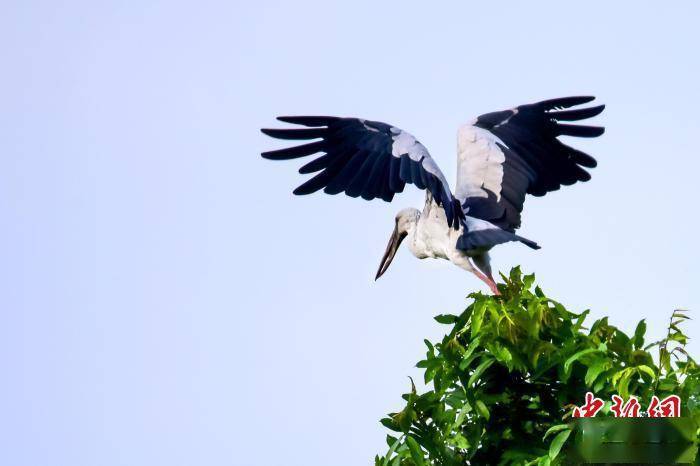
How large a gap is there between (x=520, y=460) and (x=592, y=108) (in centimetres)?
430

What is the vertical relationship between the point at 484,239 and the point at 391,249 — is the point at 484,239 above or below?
below

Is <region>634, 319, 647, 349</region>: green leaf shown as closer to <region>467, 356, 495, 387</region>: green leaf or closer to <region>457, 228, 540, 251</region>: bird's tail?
<region>467, 356, 495, 387</region>: green leaf

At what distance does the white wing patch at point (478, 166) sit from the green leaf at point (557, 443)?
337 cm

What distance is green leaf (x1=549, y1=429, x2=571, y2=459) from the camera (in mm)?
6176

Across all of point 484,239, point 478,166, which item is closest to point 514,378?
point 484,239

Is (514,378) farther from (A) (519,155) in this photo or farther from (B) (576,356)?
(A) (519,155)

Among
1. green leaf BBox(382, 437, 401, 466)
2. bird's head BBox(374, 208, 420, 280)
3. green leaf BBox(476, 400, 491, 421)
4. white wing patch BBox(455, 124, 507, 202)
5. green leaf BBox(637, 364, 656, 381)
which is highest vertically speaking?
white wing patch BBox(455, 124, 507, 202)

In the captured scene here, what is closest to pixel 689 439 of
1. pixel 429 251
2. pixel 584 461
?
pixel 584 461

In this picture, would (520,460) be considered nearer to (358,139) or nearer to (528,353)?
(528,353)

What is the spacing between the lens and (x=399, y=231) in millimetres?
9828

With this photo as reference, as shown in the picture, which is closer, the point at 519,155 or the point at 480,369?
the point at 480,369

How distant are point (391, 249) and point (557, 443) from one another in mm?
4101

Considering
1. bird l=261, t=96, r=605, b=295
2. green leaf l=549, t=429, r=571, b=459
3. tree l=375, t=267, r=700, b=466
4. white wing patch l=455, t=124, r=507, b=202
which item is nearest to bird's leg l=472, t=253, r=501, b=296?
bird l=261, t=96, r=605, b=295

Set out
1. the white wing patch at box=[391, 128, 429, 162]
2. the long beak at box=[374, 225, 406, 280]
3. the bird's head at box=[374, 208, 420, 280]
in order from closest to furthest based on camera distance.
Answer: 1. the white wing patch at box=[391, 128, 429, 162]
2. the bird's head at box=[374, 208, 420, 280]
3. the long beak at box=[374, 225, 406, 280]
